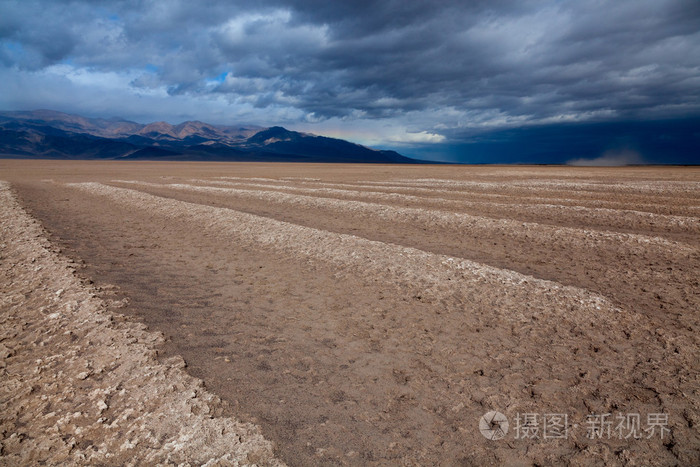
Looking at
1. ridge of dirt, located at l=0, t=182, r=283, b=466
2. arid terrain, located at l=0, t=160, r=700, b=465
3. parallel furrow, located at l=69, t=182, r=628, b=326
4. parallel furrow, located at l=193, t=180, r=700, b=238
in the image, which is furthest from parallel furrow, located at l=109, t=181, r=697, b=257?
ridge of dirt, located at l=0, t=182, r=283, b=466

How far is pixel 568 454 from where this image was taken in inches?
152

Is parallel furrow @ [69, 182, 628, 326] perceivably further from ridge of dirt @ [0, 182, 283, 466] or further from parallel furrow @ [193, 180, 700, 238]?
parallel furrow @ [193, 180, 700, 238]

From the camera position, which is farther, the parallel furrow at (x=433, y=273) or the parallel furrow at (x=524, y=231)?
the parallel furrow at (x=524, y=231)

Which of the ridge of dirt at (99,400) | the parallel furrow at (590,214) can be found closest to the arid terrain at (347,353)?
the ridge of dirt at (99,400)

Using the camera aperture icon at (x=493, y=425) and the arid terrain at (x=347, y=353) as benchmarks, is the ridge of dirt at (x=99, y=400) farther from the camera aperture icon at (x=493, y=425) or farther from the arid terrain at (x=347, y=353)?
the camera aperture icon at (x=493, y=425)

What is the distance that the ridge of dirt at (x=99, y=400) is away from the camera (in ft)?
12.1

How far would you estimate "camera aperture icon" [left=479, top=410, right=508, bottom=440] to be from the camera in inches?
163

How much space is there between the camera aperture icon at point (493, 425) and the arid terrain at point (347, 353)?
0.25 feet

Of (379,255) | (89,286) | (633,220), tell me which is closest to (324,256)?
(379,255)

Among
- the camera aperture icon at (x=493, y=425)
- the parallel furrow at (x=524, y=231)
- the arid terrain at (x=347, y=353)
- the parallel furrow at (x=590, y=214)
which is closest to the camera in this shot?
the arid terrain at (x=347, y=353)

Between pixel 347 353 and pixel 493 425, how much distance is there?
2.27 meters

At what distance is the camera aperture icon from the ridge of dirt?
2.28m

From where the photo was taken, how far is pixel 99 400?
14.3 feet

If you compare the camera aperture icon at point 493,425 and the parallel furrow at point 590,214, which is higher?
the parallel furrow at point 590,214
